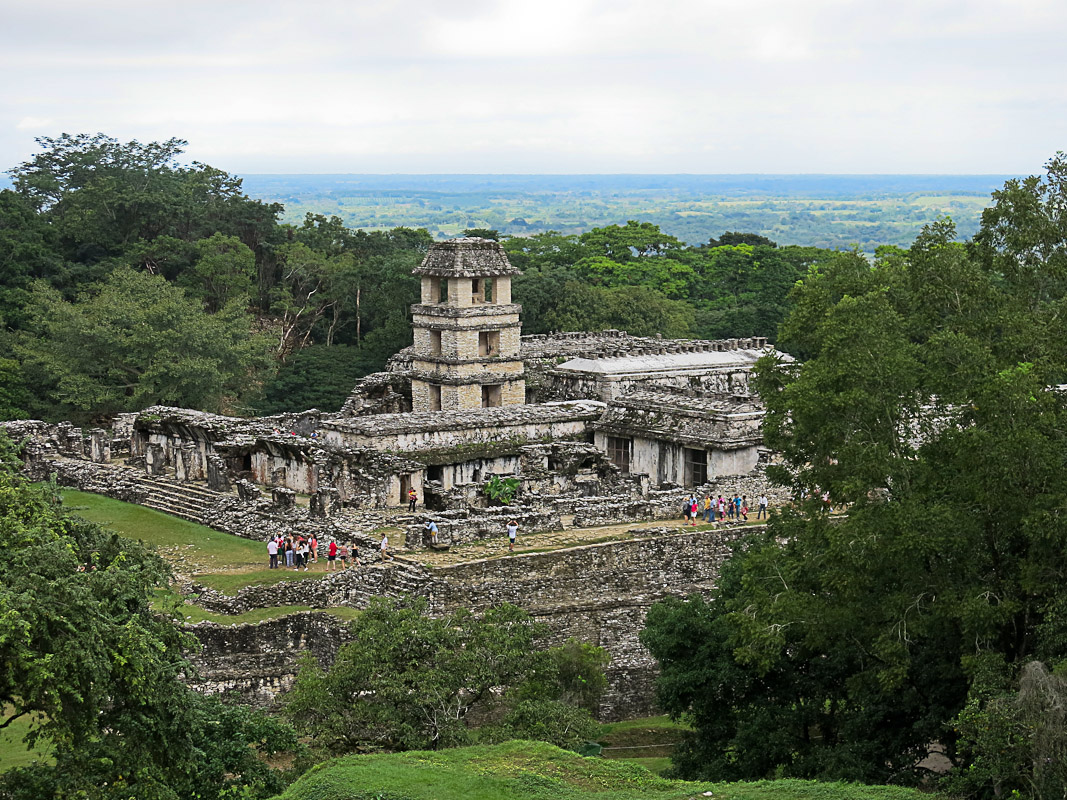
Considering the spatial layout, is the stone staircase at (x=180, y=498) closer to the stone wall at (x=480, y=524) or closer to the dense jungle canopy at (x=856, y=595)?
the stone wall at (x=480, y=524)

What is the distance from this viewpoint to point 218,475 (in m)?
41.2

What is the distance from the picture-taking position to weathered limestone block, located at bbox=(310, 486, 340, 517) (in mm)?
37094

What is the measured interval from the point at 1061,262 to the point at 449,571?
1361 centimetres

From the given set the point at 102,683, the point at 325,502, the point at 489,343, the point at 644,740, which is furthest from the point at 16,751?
the point at 489,343

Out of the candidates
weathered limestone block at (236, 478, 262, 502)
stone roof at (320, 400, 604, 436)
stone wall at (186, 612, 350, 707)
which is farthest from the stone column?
stone wall at (186, 612, 350, 707)

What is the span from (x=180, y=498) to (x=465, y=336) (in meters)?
11.2

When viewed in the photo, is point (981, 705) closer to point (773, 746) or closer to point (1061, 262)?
A: point (773, 746)

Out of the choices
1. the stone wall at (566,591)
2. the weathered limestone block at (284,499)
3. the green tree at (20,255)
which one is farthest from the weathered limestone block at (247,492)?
the green tree at (20,255)

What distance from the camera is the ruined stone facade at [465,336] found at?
155 ft

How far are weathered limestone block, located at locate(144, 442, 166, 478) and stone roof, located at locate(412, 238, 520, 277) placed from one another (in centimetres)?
1014

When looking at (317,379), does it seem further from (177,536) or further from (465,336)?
(177,536)

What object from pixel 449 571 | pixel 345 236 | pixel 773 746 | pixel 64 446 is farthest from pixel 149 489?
pixel 345 236

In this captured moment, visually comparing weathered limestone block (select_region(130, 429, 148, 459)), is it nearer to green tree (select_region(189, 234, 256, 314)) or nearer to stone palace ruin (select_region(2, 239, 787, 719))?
stone palace ruin (select_region(2, 239, 787, 719))

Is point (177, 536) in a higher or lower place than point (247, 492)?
lower
